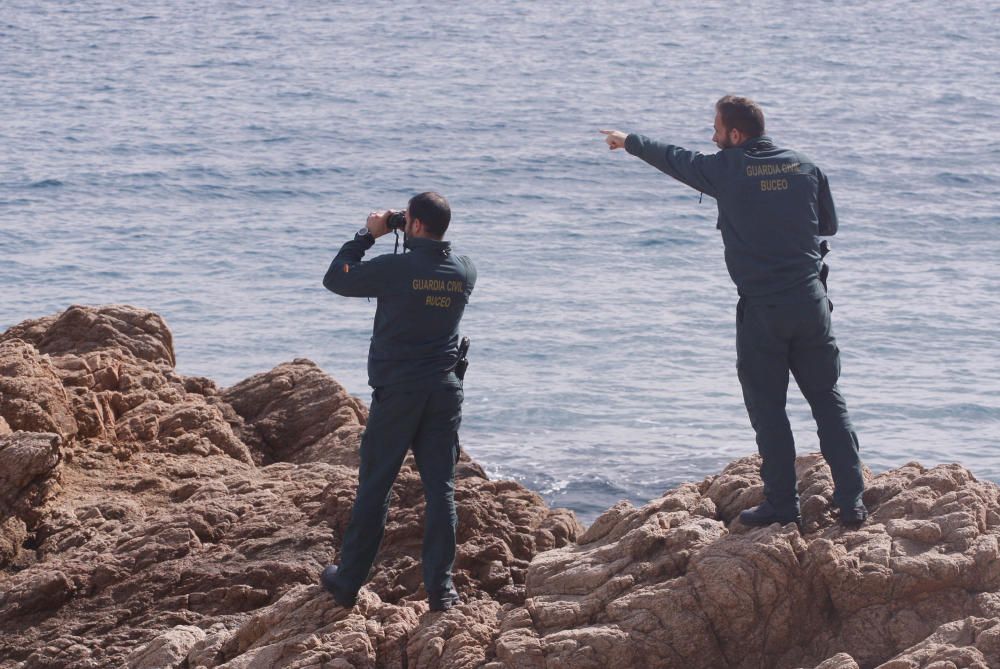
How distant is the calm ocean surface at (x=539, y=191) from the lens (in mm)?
21094

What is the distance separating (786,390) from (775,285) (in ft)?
1.79

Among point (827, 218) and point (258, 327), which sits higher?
point (827, 218)

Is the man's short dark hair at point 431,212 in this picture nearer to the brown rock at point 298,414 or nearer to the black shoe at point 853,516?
the black shoe at point 853,516

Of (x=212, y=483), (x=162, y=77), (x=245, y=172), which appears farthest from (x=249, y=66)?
(x=212, y=483)

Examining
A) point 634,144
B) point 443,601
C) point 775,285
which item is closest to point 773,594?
point 775,285

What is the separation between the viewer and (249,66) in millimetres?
45281

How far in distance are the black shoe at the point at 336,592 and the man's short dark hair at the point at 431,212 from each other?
5.93ft

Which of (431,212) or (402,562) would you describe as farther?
(402,562)

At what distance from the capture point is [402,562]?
8.41m

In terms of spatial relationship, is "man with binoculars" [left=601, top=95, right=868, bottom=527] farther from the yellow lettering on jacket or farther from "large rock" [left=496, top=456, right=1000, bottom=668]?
the yellow lettering on jacket

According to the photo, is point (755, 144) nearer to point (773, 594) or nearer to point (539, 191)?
point (773, 594)

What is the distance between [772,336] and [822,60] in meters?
42.3

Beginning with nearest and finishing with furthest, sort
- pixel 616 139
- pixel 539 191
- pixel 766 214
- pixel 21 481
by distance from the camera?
pixel 766 214, pixel 616 139, pixel 21 481, pixel 539 191

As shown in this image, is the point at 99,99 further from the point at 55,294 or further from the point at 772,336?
the point at 772,336
